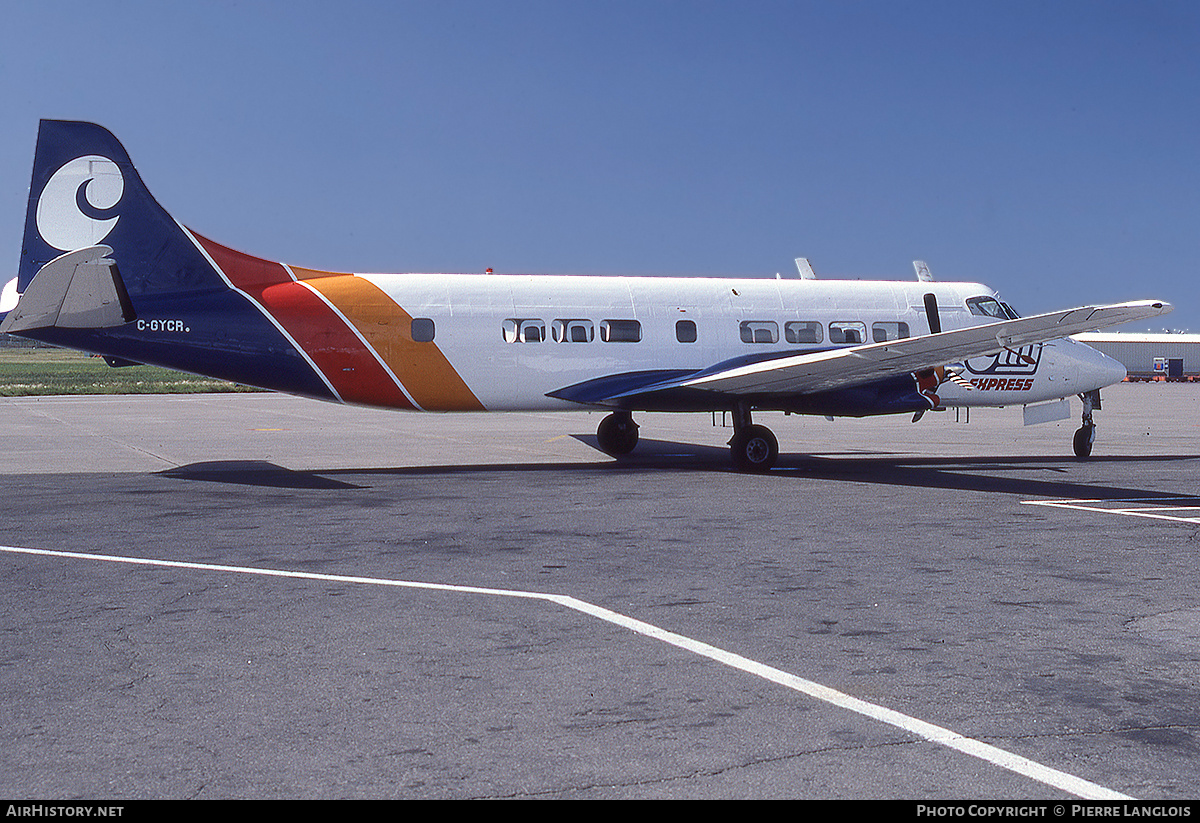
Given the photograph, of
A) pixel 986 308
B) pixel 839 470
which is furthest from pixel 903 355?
pixel 986 308

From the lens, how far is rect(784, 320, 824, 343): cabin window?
20172 mm

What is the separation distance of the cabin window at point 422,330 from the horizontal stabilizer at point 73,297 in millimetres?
4714

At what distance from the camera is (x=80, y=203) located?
55.2ft

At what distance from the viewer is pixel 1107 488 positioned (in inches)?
607

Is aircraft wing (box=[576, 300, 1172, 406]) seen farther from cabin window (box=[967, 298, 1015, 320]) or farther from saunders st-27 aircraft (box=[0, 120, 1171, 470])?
cabin window (box=[967, 298, 1015, 320])

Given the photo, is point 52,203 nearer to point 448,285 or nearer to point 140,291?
point 140,291

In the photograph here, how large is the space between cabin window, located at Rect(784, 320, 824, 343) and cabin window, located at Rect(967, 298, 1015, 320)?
3617 mm

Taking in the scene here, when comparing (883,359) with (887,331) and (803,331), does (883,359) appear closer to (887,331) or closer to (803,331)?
(803,331)

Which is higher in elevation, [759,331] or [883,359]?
[759,331]

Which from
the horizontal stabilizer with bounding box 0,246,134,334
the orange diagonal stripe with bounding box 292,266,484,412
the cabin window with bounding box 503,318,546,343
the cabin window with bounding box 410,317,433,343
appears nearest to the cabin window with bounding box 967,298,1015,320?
the cabin window with bounding box 503,318,546,343

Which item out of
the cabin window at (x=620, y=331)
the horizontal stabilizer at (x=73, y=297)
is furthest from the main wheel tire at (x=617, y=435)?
the horizontal stabilizer at (x=73, y=297)

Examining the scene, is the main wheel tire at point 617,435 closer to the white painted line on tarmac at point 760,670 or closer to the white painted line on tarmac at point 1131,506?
the white painted line on tarmac at point 1131,506

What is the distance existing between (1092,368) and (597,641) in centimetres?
1812
